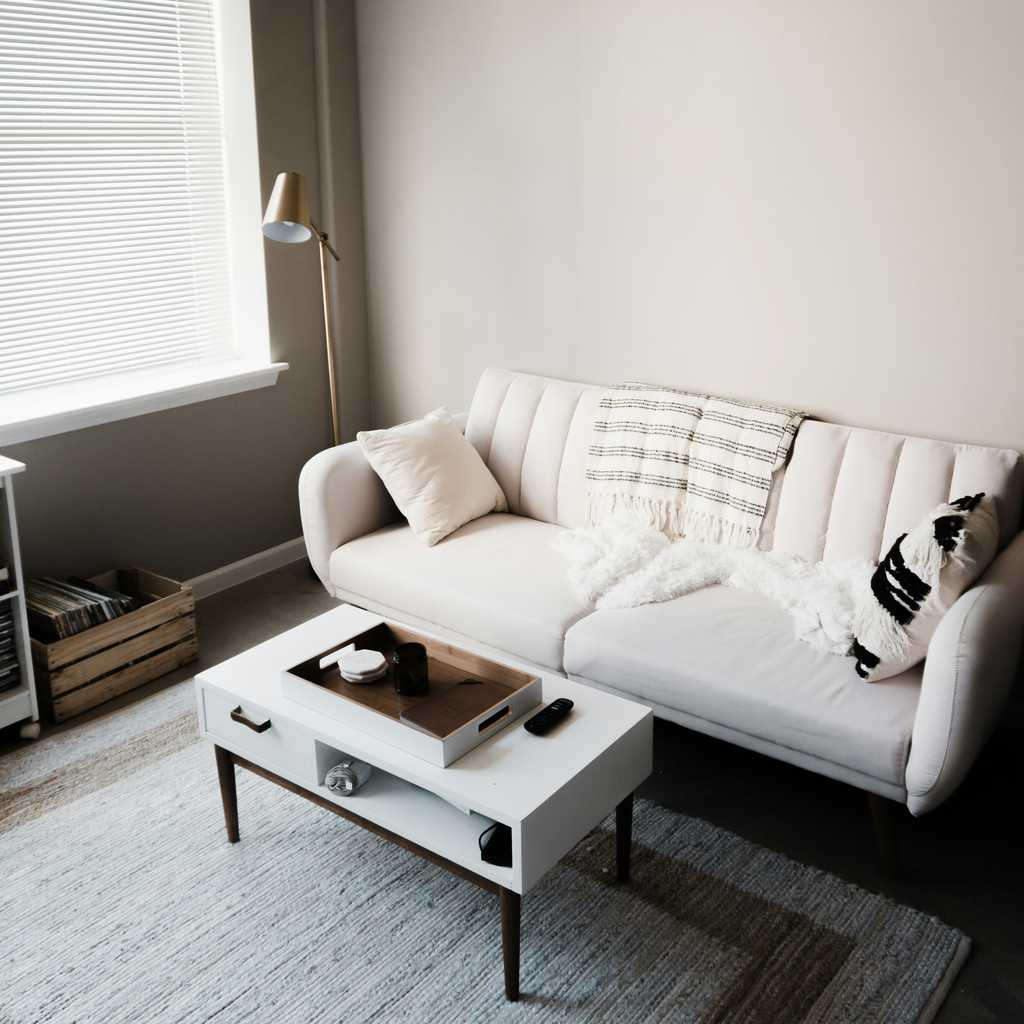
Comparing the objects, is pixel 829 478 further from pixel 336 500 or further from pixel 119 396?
pixel 119 396

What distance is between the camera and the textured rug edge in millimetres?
2004

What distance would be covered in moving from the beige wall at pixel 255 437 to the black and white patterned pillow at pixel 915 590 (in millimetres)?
2313

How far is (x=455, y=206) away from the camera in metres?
3.83

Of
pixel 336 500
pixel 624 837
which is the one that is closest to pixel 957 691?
pixel 624 837

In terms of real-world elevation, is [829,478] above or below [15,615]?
above

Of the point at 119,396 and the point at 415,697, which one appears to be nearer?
the point at 415,697

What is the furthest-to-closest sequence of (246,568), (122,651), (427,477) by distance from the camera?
1. (246,568)
2. (427,477)
3. (122,651)

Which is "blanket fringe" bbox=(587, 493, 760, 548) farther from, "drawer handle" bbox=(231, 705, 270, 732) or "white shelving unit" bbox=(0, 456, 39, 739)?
"white shelving unit" bbox=(0, 456, 39, 739)

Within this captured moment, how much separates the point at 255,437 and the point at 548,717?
215cm

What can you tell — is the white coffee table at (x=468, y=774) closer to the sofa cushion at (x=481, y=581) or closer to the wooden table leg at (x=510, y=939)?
the wooden table leg at (x=510, y=939)

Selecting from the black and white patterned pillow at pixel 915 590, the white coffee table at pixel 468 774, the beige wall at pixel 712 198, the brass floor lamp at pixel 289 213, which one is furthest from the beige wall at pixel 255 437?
the black and white patterned pillow at pixel 915 590

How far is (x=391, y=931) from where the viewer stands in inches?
87.7

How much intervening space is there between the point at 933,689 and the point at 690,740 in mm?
862

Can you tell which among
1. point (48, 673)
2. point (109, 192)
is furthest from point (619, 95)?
point (48, 673)
